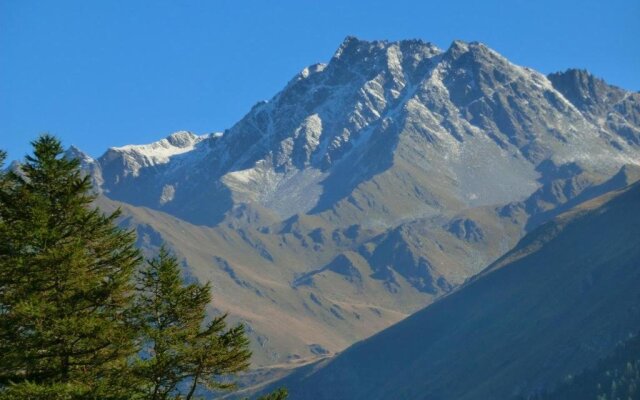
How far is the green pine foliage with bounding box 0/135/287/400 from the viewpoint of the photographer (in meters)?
33.3

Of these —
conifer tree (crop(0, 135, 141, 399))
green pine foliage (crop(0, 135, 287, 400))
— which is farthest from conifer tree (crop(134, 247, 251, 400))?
conifer tree (crop(0, 135, 141, 399))

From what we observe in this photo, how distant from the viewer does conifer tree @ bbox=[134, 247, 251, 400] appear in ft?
113

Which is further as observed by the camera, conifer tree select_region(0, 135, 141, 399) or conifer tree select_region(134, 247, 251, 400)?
conifer tree select_region(134, 247, 251, 400)

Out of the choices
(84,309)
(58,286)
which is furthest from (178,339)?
(58,286)

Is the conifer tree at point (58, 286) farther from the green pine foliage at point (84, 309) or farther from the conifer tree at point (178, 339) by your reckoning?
the conifer tree at point (178, 339)

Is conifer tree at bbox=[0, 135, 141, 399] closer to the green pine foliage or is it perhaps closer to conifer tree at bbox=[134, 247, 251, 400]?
the green pine foliage

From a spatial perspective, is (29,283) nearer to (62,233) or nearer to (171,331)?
(62,233)

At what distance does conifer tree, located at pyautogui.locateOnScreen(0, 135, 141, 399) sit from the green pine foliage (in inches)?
1.4

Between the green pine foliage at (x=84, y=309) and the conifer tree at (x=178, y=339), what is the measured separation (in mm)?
35

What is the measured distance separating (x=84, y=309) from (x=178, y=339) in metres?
3.30

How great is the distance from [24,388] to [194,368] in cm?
600

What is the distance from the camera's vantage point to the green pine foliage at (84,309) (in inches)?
1312

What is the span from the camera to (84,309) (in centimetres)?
3491

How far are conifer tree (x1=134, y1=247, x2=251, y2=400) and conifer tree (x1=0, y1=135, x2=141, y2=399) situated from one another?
767 mm
